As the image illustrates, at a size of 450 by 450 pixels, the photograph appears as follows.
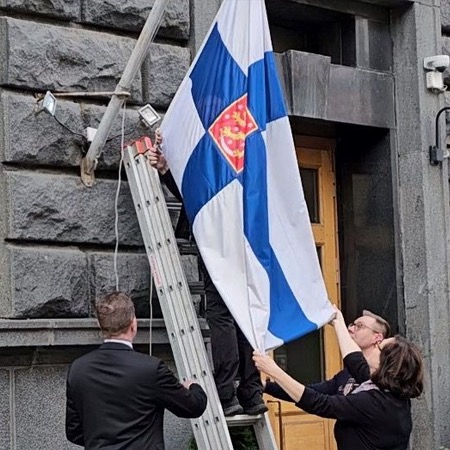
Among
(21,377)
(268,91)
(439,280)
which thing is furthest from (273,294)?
(439,280)

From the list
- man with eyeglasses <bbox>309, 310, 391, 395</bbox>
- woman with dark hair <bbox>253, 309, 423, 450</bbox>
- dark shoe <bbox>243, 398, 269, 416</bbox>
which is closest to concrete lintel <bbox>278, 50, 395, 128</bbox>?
man with eyeglasses <bbox>309, 310, 391, 395</bbox>

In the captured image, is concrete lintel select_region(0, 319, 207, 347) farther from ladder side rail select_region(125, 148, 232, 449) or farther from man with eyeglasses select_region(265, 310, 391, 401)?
man with eyeglasses select_region(265, 310, 391, 401)

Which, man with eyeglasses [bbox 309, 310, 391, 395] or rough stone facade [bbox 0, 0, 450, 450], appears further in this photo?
rough stone facade [bbox 0, 0, 450, 450]

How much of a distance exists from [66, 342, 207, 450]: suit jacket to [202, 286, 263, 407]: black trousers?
0.78 meters

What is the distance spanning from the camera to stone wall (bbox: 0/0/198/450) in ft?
21.6

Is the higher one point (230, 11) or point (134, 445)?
point (230, 11)

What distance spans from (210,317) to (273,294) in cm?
48

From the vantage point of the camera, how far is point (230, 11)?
639 centimetres

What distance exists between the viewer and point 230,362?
6.23 m

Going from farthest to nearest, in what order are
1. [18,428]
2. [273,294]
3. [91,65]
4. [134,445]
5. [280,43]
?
[280,43]
[91,65]
[18,428]
[273,294]
[134,445]

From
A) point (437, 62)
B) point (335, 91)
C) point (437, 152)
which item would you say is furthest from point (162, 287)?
point (437, 62)

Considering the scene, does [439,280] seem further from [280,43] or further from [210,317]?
[210,317]

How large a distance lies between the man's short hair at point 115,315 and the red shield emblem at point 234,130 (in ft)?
3.45

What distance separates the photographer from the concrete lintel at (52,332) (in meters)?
6.39
